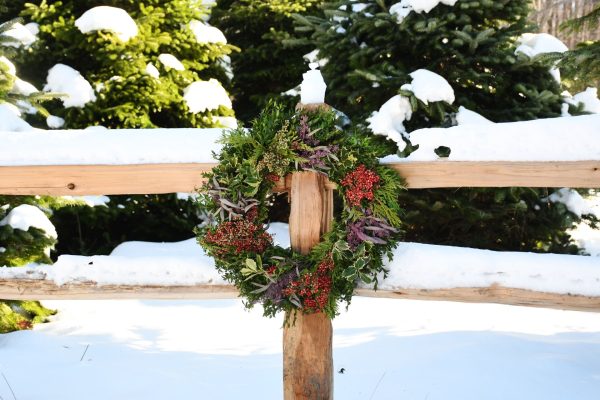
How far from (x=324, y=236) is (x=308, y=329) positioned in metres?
0.47

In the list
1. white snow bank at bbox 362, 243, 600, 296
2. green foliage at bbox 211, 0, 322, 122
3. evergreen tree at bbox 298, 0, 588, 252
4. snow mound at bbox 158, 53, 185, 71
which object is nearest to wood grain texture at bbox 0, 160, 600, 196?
white snow bank at bbox 362, 243, 600, 296

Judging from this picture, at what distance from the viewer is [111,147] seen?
3.23 metres

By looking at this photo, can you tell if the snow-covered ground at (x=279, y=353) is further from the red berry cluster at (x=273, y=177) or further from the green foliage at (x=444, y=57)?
the green foliage at (x=444, y=57)

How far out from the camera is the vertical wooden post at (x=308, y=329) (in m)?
3.08

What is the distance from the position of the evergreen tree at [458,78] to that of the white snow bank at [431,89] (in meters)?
0.22

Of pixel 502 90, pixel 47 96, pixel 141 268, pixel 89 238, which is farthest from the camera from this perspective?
pixel 89 238

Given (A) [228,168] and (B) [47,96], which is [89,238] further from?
(A) [228,168]

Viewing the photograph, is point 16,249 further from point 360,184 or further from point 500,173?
point 500,173

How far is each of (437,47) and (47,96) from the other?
127 inches

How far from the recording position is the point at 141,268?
322cm

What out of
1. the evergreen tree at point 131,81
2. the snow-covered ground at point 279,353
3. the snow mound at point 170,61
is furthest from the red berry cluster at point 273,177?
the snow mound at point 170,61

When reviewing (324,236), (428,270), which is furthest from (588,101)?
(324,236)

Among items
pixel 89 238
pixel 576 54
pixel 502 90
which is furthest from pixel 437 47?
pixel 89 238

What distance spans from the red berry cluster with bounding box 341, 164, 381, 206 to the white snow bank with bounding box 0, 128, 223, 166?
0.70m
